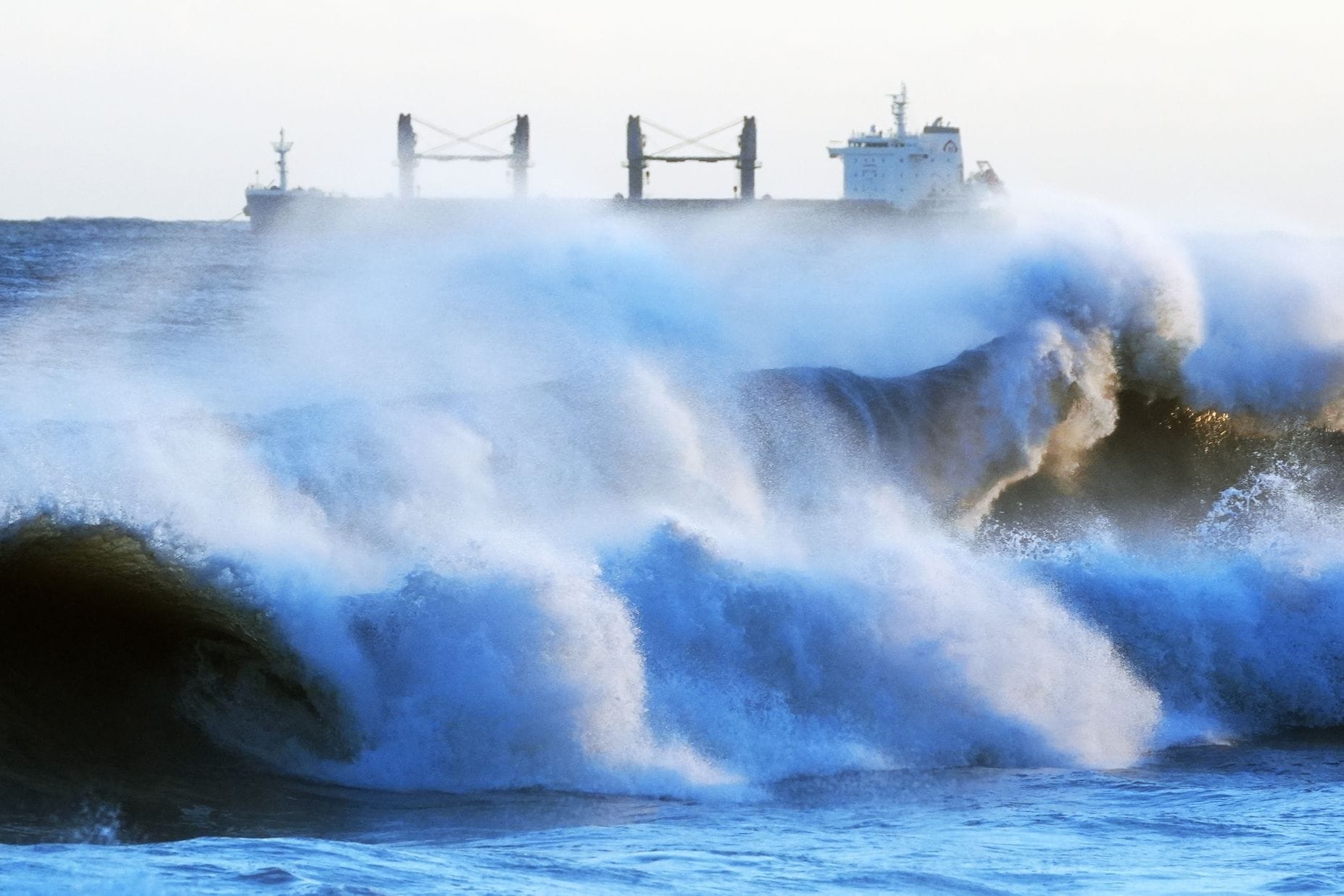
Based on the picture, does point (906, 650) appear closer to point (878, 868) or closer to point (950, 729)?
point (950, 729)

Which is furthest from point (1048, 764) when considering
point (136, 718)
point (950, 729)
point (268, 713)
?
point (136, 718)

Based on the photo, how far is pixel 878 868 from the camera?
362 inches

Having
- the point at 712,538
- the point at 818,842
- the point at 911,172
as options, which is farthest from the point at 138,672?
the point at 911,172

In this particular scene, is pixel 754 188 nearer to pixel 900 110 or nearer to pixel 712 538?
pixel 900 110

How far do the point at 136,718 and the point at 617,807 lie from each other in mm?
3219

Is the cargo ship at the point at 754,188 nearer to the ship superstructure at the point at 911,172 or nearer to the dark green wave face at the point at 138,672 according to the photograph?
the ship superstructure at the point at 911,172

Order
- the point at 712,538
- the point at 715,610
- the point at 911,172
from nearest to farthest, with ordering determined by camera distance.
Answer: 1. the point at 715,610
2. the point at 712,538
3. the point at 911,172

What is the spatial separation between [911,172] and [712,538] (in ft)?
273

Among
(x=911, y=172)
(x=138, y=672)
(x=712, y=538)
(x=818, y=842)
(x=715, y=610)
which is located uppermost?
(x=911, y=172)

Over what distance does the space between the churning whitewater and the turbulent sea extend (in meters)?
0.04

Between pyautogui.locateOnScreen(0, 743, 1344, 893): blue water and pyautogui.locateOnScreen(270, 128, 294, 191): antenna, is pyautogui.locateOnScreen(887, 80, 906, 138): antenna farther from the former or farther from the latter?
pyautogui.locateOnScreen(0, 743, 1344, 893): blue water

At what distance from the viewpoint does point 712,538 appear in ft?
45.4

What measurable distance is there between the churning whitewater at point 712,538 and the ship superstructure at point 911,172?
72.7 meters

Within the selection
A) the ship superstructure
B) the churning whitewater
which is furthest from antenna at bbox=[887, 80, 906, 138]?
the churning whitewater
